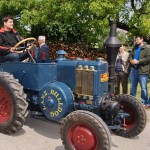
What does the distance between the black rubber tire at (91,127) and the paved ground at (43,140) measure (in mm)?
431

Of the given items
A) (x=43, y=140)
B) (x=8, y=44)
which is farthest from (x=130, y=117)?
(x=8, y=44)

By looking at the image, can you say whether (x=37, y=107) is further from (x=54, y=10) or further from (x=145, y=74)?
(x=54, y=10)

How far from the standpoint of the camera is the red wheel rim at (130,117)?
5.34 meters

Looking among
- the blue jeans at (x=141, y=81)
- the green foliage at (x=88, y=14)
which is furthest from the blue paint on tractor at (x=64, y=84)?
the green foliage at (x=88, y=14)

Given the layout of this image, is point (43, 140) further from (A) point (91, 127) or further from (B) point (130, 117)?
(B) point (130, 117)

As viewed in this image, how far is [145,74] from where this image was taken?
745 cm

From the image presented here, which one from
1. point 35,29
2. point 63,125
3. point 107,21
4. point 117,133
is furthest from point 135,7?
point 63,125

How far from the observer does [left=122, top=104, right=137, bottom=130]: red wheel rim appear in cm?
534

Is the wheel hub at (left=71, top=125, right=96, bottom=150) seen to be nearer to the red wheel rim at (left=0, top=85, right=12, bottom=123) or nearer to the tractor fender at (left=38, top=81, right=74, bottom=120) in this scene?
the tractor fender at (left=38, top=81, right=74, bottom=120)

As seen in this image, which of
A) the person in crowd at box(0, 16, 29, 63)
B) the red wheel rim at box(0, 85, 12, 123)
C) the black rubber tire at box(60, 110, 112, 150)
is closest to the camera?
the black rubber tire at box(60, 110, 112, 150)

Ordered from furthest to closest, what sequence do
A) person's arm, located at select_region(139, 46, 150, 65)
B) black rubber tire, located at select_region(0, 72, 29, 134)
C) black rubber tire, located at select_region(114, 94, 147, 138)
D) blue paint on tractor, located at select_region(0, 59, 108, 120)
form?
1. person's arm, located at select_region(139, 46, 150, 65)
2. black rubber tire, located at select_region(114, 94, 147, 138)
3. black rubber tire, located at select_region(0, 72, 29, 134)
4. blue paint on tractor, located at select_region(0, 59, 108, 120)

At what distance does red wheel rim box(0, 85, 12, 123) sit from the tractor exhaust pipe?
158cm

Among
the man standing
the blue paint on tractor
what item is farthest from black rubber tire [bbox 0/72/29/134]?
the man standing

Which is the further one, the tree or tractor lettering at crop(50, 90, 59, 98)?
the tree
